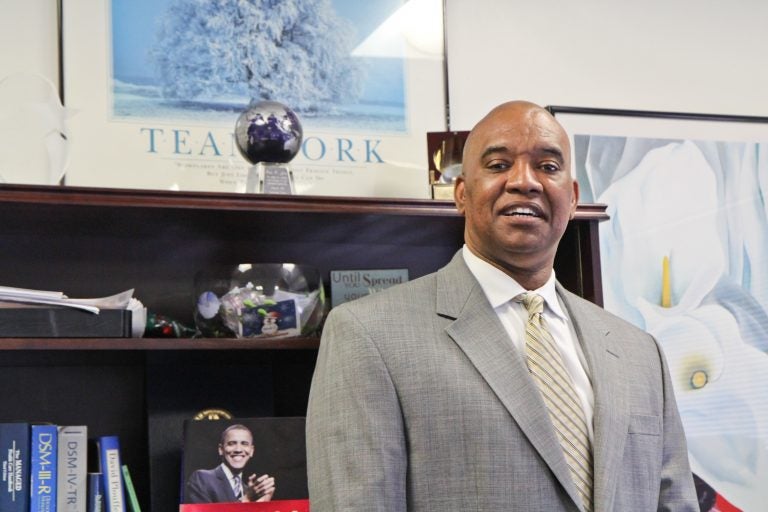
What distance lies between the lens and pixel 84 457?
1.85 meters

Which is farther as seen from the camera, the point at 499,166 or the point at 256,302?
the point at 256,302

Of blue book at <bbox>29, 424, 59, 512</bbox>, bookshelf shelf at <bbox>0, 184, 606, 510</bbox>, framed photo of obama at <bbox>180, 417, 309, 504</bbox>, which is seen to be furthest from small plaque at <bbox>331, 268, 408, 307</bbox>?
blue book at <bbox>29, 424, 59, 512</bbox>

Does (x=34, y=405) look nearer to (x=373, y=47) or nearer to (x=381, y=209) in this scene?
(x=381, y=209)

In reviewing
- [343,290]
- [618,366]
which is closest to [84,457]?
[343,290]

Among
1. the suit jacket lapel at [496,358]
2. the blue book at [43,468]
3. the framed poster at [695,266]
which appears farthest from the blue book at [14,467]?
the framed poster at [695,266]

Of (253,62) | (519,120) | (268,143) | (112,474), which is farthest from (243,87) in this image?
(112,474)

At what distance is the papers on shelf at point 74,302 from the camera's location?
1.80 metres

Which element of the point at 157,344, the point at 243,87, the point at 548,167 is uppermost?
the point at 243,87

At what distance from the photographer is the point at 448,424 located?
1481 millimetres

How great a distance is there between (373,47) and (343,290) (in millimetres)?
543

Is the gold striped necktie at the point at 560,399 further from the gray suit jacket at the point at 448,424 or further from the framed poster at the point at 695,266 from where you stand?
the framed poster at the point at 695,266

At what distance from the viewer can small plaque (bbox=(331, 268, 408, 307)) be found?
2.14 metres

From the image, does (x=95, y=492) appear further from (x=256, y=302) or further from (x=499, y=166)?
(x=499, y=166)

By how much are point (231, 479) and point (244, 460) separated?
0.14 feet
